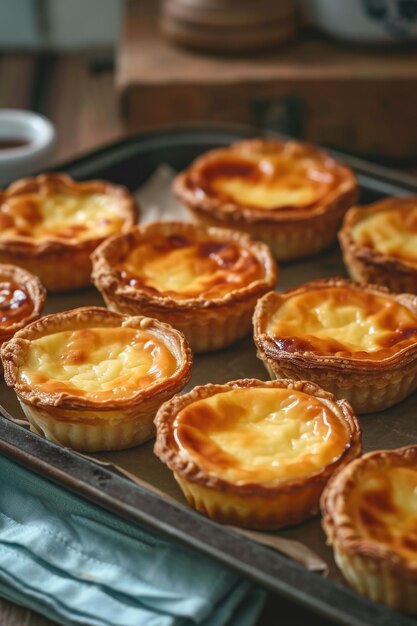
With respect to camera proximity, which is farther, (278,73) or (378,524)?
(278,73)

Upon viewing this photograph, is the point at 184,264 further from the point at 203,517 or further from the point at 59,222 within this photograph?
the point at 203,517

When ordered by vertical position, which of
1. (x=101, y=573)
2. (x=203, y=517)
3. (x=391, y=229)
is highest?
(x=391, y=229)

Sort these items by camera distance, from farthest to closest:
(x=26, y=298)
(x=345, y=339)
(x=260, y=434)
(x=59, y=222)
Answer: (x=59, y=222)
(x=26, y=298)
(x=345, y=339)
(x=260, y=434)

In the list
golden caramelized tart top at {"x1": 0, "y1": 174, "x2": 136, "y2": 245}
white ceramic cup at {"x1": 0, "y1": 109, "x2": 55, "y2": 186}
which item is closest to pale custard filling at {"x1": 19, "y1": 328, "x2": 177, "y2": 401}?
golden caramelized tart top at {"x1": 0, "y1": 174, "x2": 136, "y2": 245}

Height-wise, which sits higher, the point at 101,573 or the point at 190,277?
the point at 190,277

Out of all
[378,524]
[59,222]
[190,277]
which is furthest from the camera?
[59,222]

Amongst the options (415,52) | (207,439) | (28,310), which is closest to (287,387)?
(207,439)

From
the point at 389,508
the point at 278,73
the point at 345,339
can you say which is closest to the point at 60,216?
the point at 345,339

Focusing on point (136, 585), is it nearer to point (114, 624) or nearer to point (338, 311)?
point (114, 624)
